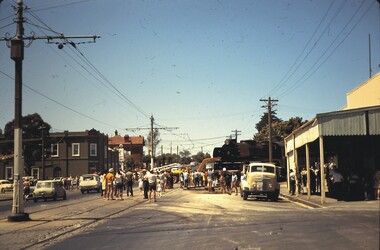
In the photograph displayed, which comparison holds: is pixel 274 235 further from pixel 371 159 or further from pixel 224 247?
pixel 371 159

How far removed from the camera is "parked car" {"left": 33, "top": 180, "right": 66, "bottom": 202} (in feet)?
103

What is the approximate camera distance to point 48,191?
31.7 m

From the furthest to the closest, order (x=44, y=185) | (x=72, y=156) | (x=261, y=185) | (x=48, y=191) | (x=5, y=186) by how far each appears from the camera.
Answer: (x=72, y=156)
(x=5, y=186)
(x=44, y=185)
(x=48, y=191)
(x=261, y=185)

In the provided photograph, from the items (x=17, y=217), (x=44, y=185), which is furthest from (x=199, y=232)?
(x=44, y=185)

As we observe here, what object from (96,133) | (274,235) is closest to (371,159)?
(274,235)

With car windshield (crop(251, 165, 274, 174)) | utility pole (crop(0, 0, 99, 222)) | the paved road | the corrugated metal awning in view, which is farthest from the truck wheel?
utility pole (crop(0, 0, 99, 222))

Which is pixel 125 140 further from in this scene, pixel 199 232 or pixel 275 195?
pixel 199 232

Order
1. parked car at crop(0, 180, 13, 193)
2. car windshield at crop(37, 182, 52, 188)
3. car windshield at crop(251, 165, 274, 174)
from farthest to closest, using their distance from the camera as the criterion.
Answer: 1. parked car at crop(0, 180, 13, 193)
2. car windshield at crop(37, 182, 52, 188)
3. car windshield at crop(251, 165, 274, 174)

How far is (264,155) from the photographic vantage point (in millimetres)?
49875

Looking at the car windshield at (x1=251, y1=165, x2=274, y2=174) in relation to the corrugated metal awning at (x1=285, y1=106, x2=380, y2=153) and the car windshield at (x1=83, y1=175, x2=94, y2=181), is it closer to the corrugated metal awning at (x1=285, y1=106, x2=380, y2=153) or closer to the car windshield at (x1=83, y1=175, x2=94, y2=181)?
the corrugated metal awning at (x1=285, y1=106, x2=380, y2=153)

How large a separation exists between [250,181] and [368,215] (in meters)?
11.6

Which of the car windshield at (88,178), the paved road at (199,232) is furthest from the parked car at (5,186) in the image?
the paved road at (199,232)

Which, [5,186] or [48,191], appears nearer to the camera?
[48,191]

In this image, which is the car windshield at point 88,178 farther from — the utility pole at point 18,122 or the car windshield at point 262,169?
the utility pole at point 18,122
